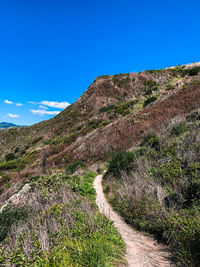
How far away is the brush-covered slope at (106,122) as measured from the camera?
16516 mm

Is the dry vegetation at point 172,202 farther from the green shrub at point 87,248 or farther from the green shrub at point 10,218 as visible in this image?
the green shrub at point 10,218

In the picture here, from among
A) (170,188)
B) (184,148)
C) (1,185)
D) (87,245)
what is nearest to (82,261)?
(87,245)

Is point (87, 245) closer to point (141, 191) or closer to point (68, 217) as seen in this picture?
point (68, 217)

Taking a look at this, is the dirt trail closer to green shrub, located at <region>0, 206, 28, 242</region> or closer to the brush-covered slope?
green shrub, located at <region>0, 206, 28, 242</region>

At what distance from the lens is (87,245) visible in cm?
262

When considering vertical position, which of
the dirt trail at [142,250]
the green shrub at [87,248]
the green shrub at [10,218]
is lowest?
the dirt trail at [142,250]

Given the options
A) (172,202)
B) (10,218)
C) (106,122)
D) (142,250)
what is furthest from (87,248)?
(106,122)

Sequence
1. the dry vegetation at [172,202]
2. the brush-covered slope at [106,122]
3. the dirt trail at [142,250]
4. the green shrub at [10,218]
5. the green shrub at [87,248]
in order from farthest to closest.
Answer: the brush-covered slope at [106,122] → the green shrub at [10,218] → the dirt trail at [142,250] → the dry vegetation at [172,202] → the green shrub at [87,248]

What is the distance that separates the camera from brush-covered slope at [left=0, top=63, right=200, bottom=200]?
16.5 meters

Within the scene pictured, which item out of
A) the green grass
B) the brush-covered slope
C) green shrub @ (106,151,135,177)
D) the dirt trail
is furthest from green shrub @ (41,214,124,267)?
the brush-covered slope

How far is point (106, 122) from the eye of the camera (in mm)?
25750

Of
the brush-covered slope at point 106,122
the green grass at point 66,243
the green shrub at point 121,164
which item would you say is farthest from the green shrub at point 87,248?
the brush-covered slope at point 106,122

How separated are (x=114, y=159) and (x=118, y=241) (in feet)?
20.5

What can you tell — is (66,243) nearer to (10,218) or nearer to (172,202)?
(10,218)
